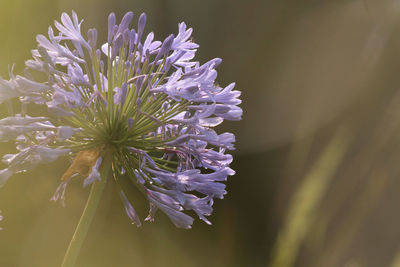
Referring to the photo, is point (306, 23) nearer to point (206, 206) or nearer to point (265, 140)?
point (265, 140)

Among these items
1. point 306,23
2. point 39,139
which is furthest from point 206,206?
point 306,23

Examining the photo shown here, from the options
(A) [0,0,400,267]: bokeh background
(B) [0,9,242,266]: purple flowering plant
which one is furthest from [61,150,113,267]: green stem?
(A) [0,0,400,267]: bokeh background

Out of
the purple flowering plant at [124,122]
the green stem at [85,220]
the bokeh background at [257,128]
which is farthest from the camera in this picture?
the bokeh background at [257,128]

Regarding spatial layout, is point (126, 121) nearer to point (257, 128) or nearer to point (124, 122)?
point (124, 122)

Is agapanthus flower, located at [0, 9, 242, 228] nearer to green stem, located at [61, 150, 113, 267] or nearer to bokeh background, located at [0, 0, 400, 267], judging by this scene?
green stem, located at [61, 150, 113, 267]

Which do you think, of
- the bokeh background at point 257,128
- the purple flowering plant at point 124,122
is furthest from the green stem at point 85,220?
the bokeh background at point 257,128

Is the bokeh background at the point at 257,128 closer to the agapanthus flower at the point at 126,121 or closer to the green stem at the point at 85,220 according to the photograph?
the agapanthus flower at the point at 126,121

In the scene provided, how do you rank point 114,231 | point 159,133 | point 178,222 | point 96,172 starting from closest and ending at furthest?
point 96,172 → point 178,222 → point 159,133 → point 114,231
